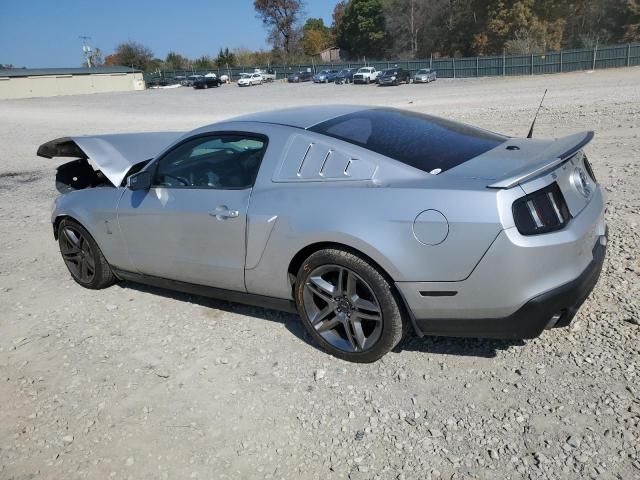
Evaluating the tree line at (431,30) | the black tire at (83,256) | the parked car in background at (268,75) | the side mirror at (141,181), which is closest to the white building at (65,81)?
the tree line at (431,30)

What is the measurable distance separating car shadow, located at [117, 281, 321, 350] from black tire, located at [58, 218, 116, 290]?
243 millimetres

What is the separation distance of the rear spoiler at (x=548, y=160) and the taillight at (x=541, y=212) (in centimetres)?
9

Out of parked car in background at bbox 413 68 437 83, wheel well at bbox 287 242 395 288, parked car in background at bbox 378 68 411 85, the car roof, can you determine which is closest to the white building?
parked car in background at bbox 378 68 411 85

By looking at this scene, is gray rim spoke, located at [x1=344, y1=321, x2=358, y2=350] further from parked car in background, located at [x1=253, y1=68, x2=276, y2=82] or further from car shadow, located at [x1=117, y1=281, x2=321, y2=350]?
parked car in background, located at [x1=253, y1=68, x2=276, y2=82]

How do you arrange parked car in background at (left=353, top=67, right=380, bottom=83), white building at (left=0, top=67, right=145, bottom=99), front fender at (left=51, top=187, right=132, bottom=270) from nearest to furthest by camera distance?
front fender at (left=51, top=187, right=132, bottom=270) → parked car in background at (left=353, top=67, right=380, bottom=83) → white building at (left=0, top=67, right=145, bottom=99)

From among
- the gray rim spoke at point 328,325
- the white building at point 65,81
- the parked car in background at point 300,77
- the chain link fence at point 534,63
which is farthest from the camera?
the white building at point 65,81

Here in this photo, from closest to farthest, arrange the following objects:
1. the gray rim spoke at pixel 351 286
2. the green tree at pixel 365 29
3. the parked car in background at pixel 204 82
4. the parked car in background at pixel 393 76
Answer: the gray rim spoke at pixel 351 286, the parked car in background at pixel 393 76, the parked car in background at pixel 204 82, the green tree at pixel 365 29

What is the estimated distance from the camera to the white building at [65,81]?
212ft

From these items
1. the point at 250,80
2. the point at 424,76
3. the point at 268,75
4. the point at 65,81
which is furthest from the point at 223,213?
the point at 65,81

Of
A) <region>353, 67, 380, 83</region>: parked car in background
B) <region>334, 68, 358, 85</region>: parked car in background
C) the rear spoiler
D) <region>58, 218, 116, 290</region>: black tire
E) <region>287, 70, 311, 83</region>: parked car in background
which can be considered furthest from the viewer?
<region>287, 70, 311, 83</region>: parked car in background

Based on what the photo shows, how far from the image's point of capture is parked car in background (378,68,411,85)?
152 feet

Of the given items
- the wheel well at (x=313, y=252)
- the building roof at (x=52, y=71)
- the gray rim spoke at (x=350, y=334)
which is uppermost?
the building roof at (x=52, y=71)

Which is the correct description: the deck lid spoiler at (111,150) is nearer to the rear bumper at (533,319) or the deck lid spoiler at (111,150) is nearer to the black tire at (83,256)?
the black tire at (83,256)

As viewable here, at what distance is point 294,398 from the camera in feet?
10.3
